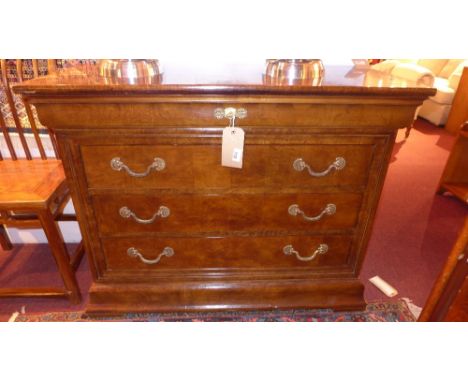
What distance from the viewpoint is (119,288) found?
1375 mm

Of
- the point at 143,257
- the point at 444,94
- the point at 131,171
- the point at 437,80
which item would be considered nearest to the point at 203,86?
the point at 131,171

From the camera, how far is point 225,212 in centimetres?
121

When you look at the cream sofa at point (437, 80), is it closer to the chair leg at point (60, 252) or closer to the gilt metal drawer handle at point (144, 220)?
the gilt metal drawer handle at point (144, 220)

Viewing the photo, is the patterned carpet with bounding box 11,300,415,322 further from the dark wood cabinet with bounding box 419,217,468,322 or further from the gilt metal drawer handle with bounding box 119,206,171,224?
the dark wood cabinet with bounding box 419,217,468,322

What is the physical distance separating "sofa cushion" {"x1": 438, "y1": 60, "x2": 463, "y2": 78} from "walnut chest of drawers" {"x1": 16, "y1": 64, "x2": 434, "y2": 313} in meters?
4.22

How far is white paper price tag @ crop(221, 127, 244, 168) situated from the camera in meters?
1.01

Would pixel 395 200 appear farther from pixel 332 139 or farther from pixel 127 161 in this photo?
pixel 127 161

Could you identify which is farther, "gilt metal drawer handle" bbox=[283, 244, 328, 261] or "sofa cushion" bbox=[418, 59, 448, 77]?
"sofa cushion" bbox=[418, 59, 448, 77]

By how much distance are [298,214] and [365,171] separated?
29 centimetres

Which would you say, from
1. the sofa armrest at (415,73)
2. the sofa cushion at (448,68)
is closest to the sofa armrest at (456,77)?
the sofa cushion at (448,68)

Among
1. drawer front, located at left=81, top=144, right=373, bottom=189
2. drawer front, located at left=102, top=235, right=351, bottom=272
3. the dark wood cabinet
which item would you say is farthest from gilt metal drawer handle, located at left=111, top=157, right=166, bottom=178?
the dark wood cabinet

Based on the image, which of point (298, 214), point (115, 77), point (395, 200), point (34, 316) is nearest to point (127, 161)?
point (115, 77)

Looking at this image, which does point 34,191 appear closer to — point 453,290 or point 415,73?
point 453,290

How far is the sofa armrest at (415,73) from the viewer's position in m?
3.63
